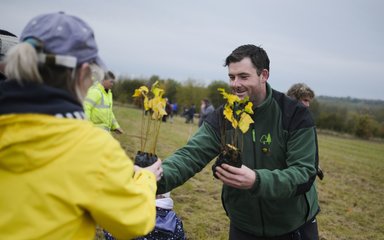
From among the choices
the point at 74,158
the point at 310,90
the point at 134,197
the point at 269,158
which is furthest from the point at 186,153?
the point at 310,90

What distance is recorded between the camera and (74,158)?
5.11 feet

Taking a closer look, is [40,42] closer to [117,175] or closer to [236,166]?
[117,175]

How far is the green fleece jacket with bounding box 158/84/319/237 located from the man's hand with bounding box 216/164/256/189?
16.4 inches

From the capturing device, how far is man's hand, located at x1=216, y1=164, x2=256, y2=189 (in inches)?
96.4

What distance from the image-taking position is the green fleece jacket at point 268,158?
2.88 m

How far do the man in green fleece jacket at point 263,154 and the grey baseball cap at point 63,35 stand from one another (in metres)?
1.39

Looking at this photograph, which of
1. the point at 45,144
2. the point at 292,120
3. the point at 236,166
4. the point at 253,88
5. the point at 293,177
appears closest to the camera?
the point at 45,144

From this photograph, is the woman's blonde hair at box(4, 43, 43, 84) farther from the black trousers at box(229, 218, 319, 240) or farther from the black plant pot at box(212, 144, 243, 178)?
the black trousers at box(229, 218, 319, 240)

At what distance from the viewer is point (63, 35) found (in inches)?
64.1

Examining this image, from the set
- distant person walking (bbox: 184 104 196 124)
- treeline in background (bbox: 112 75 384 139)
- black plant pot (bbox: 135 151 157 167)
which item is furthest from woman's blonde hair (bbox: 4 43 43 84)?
treeline in background (bbox: 112 75 384 139)

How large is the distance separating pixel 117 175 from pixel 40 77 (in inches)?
22.1

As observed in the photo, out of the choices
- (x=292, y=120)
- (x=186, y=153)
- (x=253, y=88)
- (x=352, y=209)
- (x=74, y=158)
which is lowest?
(x=352, y=209)

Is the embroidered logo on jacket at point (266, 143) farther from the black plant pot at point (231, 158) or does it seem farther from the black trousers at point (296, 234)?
the black trousers at point (296, 234)

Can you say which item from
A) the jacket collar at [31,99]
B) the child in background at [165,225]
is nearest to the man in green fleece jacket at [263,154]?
the child in background at [165,225]
